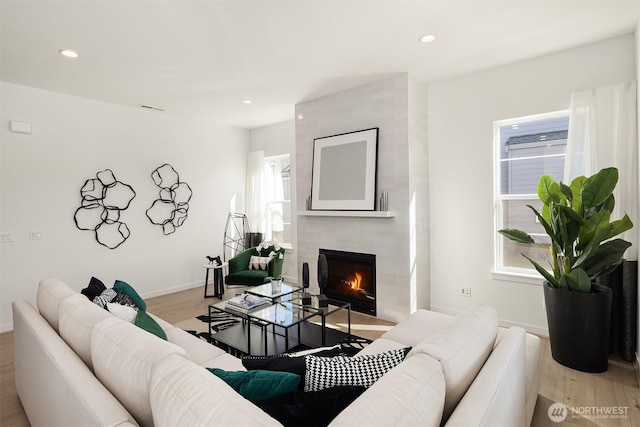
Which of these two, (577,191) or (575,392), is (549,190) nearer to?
(577,191)

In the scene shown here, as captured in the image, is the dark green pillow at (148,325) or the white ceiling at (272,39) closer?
the dark green pillow at (148,325)

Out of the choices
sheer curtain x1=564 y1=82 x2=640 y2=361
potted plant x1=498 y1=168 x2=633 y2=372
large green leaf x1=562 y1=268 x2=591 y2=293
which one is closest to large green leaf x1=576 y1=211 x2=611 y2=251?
potted plant x1=498 y1=168 x2=633 y2=372

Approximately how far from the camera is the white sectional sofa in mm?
848

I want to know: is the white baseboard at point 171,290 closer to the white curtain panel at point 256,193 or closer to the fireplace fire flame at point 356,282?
the white curtain panel at point 256,193

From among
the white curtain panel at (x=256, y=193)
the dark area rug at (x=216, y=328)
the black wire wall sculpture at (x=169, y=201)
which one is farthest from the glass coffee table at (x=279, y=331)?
the white curtain panel at (x=256, y=193)

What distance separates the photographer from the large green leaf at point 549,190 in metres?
2.63

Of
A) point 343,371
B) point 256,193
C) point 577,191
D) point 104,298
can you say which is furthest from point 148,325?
point 256,193

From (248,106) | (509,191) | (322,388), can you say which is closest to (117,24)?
(248,106)

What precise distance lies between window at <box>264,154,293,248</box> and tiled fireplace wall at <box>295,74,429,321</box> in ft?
5.46

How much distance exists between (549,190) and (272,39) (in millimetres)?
2608

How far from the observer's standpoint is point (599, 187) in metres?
2.42

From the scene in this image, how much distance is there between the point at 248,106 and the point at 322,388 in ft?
14.0

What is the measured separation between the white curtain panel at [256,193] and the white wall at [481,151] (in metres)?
3.06

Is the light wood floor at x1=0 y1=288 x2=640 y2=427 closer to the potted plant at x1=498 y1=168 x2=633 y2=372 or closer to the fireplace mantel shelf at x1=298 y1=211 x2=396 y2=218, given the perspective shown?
the potted plant at x1=498 y1=168 x2=633 y2=372
